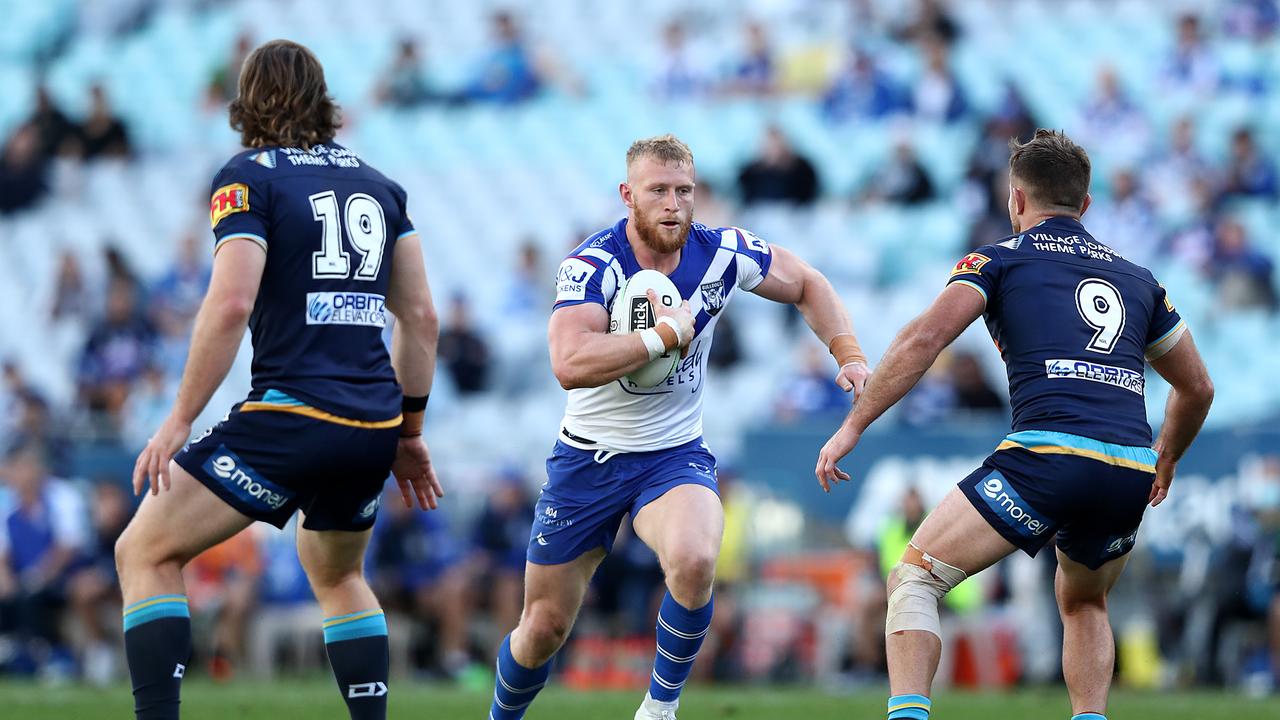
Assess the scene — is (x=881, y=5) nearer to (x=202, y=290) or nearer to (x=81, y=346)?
(x=202, y=290)

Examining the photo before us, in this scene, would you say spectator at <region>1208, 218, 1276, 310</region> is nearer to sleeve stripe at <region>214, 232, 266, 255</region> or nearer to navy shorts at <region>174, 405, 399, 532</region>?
navy shorts at <region>174, 405, 399, 532</region>

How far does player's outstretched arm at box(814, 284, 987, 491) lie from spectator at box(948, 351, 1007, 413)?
312 inches

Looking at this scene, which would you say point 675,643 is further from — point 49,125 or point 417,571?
point 49,125

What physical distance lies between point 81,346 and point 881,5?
34.7 ft

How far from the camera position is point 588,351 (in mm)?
6355

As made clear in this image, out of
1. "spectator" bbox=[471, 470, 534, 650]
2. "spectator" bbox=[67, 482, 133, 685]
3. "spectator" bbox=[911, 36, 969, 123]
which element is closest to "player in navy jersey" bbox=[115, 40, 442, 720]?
"spectator" bbox=[471, 470, 534, 650]

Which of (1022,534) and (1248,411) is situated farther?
(1248,411)

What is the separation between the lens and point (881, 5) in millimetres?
20250

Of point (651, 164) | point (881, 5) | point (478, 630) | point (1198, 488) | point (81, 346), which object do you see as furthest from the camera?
point (881, 5)

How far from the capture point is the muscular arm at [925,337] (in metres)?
6.02

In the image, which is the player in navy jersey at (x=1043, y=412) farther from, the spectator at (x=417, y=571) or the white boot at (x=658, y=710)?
the spectator at (x=417, y=571)

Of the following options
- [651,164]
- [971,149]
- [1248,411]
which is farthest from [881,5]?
[651,164]

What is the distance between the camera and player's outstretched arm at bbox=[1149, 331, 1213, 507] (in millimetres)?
6426

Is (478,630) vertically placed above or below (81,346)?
below
